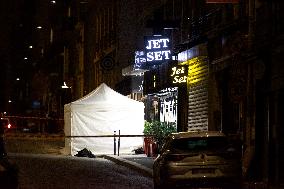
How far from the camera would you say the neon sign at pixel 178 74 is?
30703 millimetres

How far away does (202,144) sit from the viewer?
16.4 meters

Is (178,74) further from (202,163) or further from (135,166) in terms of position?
(202,163)

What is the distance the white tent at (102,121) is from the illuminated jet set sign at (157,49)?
2.44 metres

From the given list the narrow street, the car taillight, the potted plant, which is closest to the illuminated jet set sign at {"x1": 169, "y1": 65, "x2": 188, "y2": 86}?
the potted plant

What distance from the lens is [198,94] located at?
99.1 feet

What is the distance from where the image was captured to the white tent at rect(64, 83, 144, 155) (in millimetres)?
34312

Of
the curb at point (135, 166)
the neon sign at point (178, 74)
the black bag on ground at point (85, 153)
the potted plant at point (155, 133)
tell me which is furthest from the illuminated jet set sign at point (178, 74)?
the black bag on ground at point (85, 153)

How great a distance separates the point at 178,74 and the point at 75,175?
9438 millimetres

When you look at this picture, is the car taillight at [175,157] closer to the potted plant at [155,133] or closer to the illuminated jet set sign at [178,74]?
the potted plant at [155,133]

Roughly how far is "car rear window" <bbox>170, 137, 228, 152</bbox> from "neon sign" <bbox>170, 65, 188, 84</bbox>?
46.9 ft

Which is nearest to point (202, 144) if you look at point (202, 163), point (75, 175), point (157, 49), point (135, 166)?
point (202, 163)

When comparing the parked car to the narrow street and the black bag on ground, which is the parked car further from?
the black bag on ground

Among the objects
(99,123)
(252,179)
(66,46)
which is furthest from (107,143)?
(66,46)

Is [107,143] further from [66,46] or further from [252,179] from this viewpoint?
[66,46]
